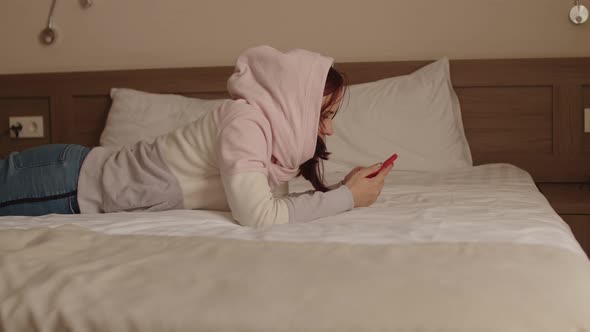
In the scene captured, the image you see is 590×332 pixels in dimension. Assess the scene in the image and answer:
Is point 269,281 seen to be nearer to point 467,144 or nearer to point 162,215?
point 162,215

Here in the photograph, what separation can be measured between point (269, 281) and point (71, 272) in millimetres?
263

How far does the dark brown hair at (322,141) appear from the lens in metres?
1.47

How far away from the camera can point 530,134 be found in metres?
2.28

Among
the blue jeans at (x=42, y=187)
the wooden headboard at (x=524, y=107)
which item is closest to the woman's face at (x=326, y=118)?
the blue jeans at (x=42, y=187)

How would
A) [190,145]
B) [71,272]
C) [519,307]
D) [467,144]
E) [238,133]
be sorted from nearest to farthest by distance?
1. [519,307]
2. [71,272]
3. [238,133]
4. [190,145]
5. [467,144]

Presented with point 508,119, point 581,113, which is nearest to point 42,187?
point 508,119

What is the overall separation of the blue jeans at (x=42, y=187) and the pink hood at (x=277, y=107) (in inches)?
14.0

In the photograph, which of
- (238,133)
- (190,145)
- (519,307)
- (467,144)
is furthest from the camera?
(467,144)

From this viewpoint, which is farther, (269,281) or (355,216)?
(355,216)

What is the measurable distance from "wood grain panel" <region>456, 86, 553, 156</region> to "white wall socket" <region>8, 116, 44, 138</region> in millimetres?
1494

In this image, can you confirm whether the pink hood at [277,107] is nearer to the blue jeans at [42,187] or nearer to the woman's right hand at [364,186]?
the woman's right hand at [364,186]

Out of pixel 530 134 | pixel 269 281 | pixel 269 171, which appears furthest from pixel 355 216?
pixel 530 134

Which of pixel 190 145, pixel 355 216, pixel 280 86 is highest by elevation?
pixel 280 86

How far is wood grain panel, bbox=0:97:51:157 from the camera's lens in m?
2.61
